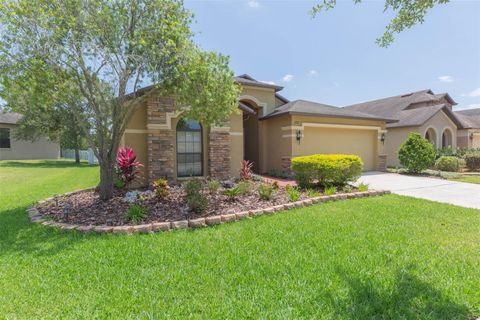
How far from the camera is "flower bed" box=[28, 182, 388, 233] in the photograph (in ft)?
17.8

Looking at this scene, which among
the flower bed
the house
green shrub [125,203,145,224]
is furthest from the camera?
the house

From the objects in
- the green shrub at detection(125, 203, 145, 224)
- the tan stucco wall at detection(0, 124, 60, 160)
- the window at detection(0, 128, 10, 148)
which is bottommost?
the green shrub at detection(125, 203, 145, 224)

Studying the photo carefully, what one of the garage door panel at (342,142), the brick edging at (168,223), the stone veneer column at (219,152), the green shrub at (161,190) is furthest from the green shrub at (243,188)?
the garage door panel at (342,142)

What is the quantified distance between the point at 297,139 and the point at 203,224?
8418 millimetres

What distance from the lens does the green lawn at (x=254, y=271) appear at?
2.71 m

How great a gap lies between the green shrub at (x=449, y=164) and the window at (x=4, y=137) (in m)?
39.4

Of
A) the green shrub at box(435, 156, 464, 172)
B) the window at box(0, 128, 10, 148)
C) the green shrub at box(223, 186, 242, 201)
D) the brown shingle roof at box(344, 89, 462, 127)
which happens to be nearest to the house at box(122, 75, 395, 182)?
the green shrub at box(435, 156, 464, 172)

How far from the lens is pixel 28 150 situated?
30516mm

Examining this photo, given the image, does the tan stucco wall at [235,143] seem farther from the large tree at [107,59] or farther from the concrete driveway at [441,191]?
the concrete driveway at [441,191]

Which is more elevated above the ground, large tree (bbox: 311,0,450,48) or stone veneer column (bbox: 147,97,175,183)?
large tree (bbox: 311,0,450,48)

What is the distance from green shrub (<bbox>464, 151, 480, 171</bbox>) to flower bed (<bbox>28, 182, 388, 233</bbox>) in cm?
1219

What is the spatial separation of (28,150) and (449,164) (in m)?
39.7

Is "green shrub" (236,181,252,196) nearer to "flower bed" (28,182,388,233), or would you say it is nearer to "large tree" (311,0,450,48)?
"flower bed" (28,182,388,233)

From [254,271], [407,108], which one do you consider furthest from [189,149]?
[407,108]
